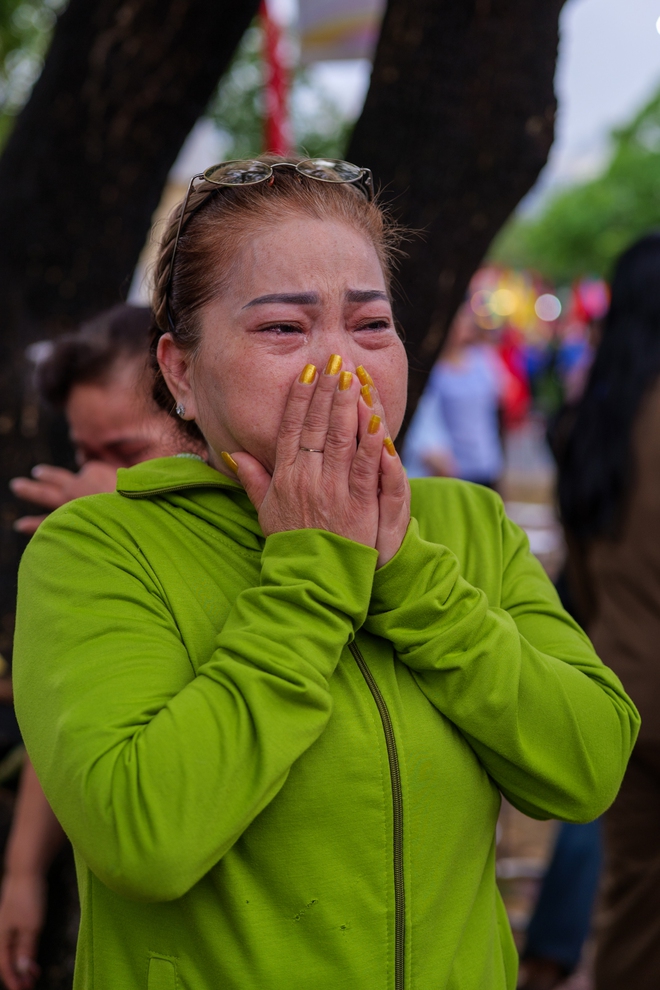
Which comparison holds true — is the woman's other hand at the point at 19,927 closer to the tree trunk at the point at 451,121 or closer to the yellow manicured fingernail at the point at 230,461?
the yellow manicured fingernail at the point at 230,461

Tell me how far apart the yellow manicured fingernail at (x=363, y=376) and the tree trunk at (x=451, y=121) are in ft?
3.19

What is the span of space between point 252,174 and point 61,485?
3.58ft

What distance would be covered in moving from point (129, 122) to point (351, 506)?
6.81ft

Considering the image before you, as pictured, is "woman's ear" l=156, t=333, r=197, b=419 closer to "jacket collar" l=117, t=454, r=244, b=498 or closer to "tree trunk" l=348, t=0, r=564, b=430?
"jacket collar" l=117, t=454, r=244, b=498

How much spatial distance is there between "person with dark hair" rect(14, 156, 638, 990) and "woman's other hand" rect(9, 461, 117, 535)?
784mm

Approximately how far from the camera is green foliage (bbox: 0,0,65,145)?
10.2m

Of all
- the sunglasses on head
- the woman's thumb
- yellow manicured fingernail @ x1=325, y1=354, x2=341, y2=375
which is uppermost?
the sunglasses on head

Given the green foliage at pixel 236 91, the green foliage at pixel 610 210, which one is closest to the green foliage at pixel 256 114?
the green foliage at pixel 236 91

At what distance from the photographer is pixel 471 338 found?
8.32 meters

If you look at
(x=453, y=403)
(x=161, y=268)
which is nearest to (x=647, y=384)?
(x=161, y=268)

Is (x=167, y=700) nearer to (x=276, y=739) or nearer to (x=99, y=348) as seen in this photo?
(x=276, y=739)

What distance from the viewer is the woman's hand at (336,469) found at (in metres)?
1.44

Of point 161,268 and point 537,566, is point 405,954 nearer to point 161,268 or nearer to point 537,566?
point 537,566

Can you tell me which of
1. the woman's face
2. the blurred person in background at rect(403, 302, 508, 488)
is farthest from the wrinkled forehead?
the blurred person in background at rect(403, 302, 508, 488)
